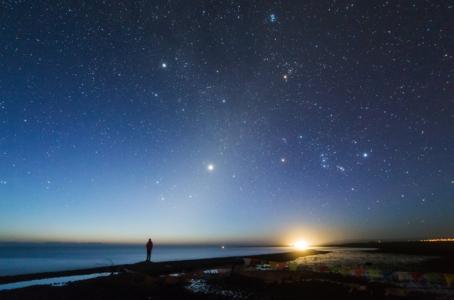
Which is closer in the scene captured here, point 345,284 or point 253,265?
point 345,284

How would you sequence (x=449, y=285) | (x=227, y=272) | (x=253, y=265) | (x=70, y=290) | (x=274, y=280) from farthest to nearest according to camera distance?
(x=253, y=265)
(x=227, y=272)
(x=274, y=280)
(x=449, y=285)
(x=70, y=290)

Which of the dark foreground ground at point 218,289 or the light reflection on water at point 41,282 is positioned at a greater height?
the light reflection on water at point 41,282

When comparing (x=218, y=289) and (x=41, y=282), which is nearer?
(x=218, y=289)

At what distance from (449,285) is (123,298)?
20810 mm

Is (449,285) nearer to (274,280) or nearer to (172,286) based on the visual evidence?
(274,280)

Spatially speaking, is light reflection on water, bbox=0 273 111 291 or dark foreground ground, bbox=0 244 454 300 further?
light reflection on water, bbox=0 273 111 291

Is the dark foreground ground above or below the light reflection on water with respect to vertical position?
below

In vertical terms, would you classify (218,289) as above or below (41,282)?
below

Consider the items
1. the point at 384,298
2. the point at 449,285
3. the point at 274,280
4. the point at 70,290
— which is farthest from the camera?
the point at 274,280

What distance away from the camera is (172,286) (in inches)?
904

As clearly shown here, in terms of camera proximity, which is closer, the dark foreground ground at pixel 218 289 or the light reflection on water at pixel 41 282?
the dark foreground ground at pixel 218 289

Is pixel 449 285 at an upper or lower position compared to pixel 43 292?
lower

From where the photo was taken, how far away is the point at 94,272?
34719mm

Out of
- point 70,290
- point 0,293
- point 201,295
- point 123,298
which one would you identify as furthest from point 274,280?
point 0,293
